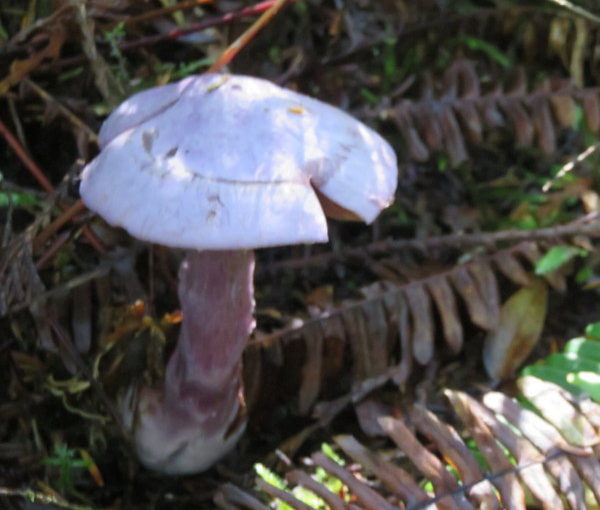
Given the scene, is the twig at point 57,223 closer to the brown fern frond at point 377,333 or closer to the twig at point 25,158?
the twig at point 25,158

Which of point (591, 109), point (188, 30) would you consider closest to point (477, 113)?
point (591, 109)

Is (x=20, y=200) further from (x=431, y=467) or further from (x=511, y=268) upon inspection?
(x=511, y=268)

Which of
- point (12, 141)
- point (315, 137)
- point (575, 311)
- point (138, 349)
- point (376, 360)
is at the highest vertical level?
point (315, 137)

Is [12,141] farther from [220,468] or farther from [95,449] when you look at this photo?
[220,468]

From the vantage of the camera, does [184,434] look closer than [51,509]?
No

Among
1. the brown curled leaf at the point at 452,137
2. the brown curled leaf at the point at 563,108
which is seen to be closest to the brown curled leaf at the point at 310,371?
the brown curled leaf at the point at 452,137

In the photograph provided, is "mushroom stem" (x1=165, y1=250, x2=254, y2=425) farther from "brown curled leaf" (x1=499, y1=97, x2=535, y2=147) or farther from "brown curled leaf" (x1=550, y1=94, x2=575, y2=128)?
"brown curled leaf" (x1=550, y1=94, x2=575, y2=128)

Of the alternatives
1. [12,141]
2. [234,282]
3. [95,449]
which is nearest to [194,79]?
[234,282]
